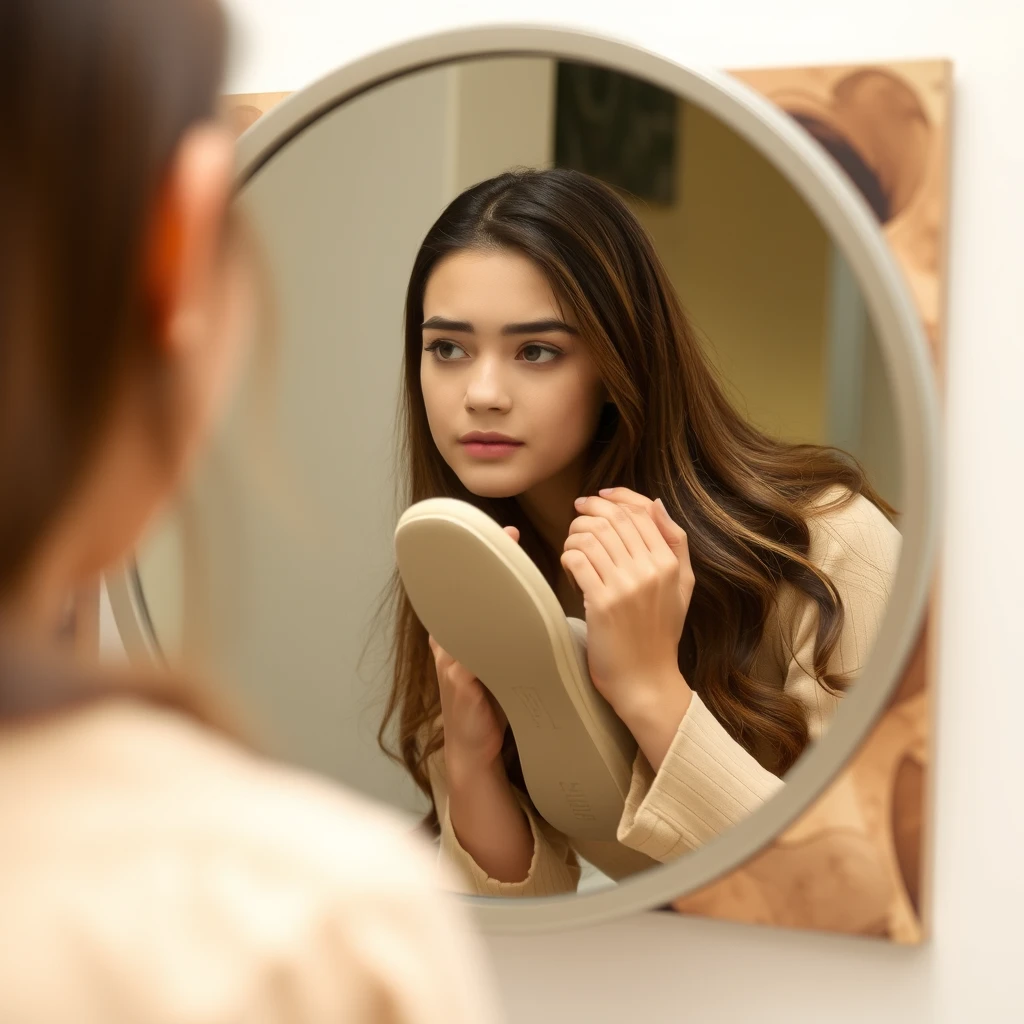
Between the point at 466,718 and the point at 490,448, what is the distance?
0.15 meters

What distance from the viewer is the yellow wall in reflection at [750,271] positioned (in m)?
0.57

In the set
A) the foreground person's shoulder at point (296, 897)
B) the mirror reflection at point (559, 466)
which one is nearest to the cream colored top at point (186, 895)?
the foreground person's shoulder at point (296, 897)

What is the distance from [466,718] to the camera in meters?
0.65

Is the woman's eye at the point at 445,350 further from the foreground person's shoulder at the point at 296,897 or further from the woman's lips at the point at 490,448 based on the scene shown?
the foreground person's shoulder at the point at 296,897

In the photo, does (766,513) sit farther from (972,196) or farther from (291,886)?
(291,886)

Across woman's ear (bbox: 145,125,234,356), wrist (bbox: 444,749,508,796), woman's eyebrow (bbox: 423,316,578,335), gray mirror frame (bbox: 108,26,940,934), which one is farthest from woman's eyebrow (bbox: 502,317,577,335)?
woman's ear (bbox: 145,125,234,356)

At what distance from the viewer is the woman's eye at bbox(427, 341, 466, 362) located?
65cm

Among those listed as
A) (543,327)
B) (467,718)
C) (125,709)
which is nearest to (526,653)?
(467,718)

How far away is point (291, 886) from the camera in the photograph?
0.76 feet

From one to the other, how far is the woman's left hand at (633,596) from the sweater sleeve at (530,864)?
0.26 feet

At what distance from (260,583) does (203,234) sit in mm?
479

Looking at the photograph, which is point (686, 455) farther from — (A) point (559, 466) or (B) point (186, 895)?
(B) point (186, 895)

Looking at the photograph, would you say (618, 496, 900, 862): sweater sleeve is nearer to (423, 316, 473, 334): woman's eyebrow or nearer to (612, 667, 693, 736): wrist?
(612, 667, 693, 736): wrist

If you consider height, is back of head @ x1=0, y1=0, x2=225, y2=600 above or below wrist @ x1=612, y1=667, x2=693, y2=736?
above
